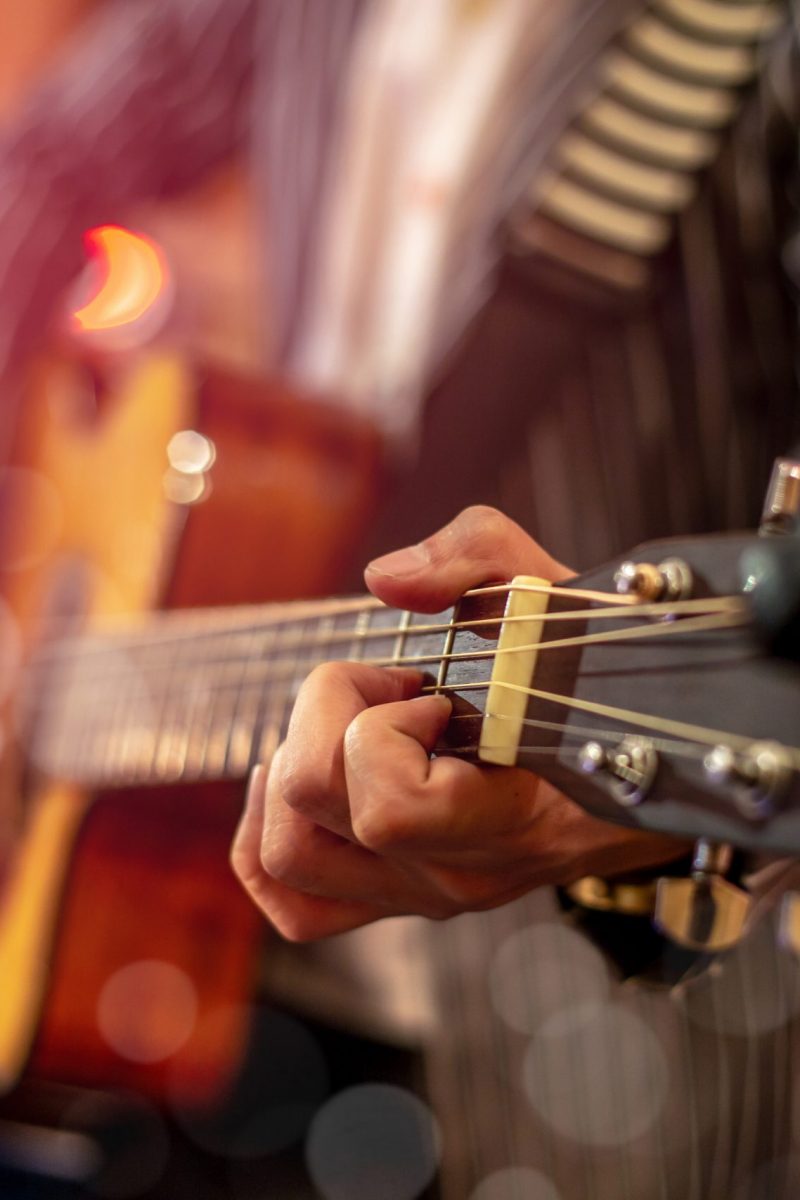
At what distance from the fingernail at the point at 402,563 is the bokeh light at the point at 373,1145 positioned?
0.55m

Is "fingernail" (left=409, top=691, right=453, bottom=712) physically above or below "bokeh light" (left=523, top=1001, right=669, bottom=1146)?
above

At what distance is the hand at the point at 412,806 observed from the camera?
0.32 m

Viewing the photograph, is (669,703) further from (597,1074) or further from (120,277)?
(120,277)

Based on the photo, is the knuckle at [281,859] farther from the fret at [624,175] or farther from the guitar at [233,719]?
the fret at [624,175]

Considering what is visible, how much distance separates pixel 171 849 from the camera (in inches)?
30.7

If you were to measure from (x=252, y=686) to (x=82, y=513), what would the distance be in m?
0.49

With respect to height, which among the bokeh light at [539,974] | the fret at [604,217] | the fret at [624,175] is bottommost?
the bokeh light at [539,974]

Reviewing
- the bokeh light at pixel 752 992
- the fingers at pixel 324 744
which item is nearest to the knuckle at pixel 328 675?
the fingers at pixel 324 744

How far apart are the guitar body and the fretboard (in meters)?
0.04

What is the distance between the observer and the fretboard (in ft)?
1.29

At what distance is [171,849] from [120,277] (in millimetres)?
930

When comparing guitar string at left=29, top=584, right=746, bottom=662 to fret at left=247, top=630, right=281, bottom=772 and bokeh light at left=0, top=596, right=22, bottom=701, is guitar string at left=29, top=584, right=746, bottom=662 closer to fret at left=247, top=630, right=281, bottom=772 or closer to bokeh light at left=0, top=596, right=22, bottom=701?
fret at left=247, top=630, right=281, bottom=772

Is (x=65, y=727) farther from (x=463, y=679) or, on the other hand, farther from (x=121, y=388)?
(x=463, y=679)

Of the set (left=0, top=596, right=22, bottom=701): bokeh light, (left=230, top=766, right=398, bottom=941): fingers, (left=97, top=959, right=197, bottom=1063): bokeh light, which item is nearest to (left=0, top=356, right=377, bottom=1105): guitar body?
(left=97, top=959, right=197, bottom=1063): bokeh light
